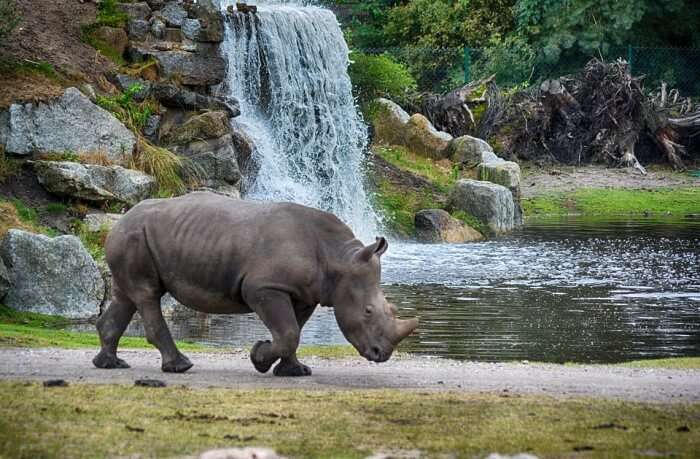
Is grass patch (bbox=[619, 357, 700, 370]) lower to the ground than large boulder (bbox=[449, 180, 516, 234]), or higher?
higher

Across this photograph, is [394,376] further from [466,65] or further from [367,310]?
[466,65]

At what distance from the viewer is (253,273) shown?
10.6m

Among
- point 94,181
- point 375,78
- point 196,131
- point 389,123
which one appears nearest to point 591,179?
point 389,123

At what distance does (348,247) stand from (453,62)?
3507cm

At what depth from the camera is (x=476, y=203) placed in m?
30.4

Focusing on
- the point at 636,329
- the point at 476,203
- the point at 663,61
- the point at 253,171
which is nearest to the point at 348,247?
the point at 636,329

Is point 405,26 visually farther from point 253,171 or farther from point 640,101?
point 253,171

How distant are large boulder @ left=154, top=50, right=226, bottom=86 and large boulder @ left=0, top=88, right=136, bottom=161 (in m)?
2.95

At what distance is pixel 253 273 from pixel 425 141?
25168 millimetres

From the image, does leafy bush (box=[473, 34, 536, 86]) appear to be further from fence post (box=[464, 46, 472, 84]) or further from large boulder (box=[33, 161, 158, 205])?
large boulder (box=[33, 161, 158, 205])

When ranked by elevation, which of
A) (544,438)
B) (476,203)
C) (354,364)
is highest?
(544,438)

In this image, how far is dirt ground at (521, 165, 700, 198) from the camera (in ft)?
125

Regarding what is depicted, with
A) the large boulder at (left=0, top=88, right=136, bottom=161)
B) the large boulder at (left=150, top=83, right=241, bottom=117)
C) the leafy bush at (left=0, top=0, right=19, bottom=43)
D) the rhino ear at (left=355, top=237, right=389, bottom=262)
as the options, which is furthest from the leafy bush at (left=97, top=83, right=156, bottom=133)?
the rhino ear at (left=355, top=237, right=389, bottom=262)

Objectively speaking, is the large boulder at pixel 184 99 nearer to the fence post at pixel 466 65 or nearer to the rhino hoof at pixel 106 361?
the rhino hoof at pixel 106 361
